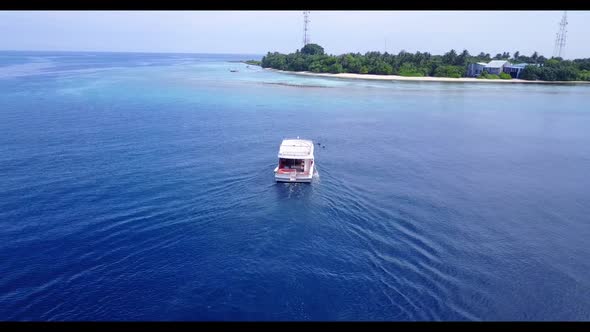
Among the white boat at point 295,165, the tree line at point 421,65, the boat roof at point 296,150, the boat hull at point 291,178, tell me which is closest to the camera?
the boat hull at point 291,178

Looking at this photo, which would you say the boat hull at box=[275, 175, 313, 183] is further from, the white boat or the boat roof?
the boat roof

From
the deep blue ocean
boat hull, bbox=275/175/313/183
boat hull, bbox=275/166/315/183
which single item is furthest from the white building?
boat hull, bbox=275/175/313/183

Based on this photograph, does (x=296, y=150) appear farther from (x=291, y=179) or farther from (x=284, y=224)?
(x=284, y=224)

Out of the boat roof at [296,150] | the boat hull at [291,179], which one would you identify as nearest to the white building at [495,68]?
the boat roof at [296,150]

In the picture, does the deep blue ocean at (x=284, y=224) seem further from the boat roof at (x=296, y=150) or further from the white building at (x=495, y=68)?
the white building at (x=495, y=68)

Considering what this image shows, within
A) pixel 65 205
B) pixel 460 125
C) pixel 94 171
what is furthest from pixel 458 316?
pixel 460 125

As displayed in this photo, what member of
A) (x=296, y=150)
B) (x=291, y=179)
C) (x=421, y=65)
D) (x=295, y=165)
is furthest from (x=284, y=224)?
(x=421, y=65)
